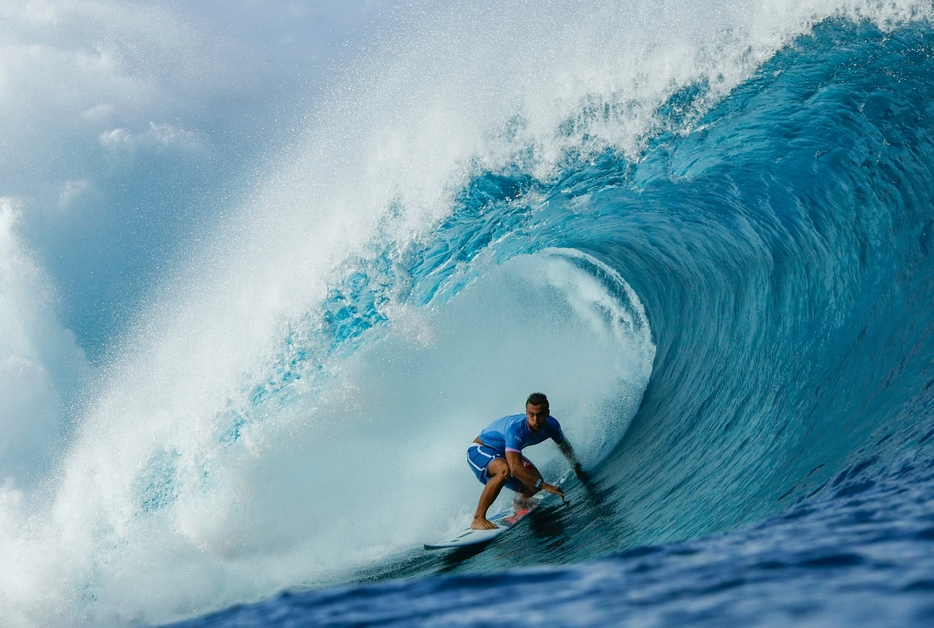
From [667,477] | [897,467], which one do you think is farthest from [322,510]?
[897,467]

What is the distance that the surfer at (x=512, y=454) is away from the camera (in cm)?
612

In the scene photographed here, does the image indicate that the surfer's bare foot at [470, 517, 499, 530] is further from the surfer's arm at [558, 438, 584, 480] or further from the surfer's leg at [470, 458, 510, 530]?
the surfer's arm at [558, 438, 584, 480]

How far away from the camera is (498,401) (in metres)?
8.76

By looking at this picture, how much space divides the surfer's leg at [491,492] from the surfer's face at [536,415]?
456mm

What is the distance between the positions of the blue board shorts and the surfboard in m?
0.18

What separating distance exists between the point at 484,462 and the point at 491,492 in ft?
1.44

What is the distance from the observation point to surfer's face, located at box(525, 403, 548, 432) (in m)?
6.06

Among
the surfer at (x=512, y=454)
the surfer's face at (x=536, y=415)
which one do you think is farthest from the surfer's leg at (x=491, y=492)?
the surfer's face at (x=536, y=415)

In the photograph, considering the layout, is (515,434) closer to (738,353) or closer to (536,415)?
(536,415)

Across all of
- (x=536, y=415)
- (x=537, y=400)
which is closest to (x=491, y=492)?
(x=536, y=415)

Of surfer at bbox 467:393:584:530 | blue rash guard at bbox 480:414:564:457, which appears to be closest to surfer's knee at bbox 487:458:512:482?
surfer at bbox 467:393:584:530

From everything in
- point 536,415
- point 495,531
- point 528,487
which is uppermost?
point 536,415

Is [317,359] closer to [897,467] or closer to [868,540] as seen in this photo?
[897,467]

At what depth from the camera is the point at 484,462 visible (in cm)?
660
